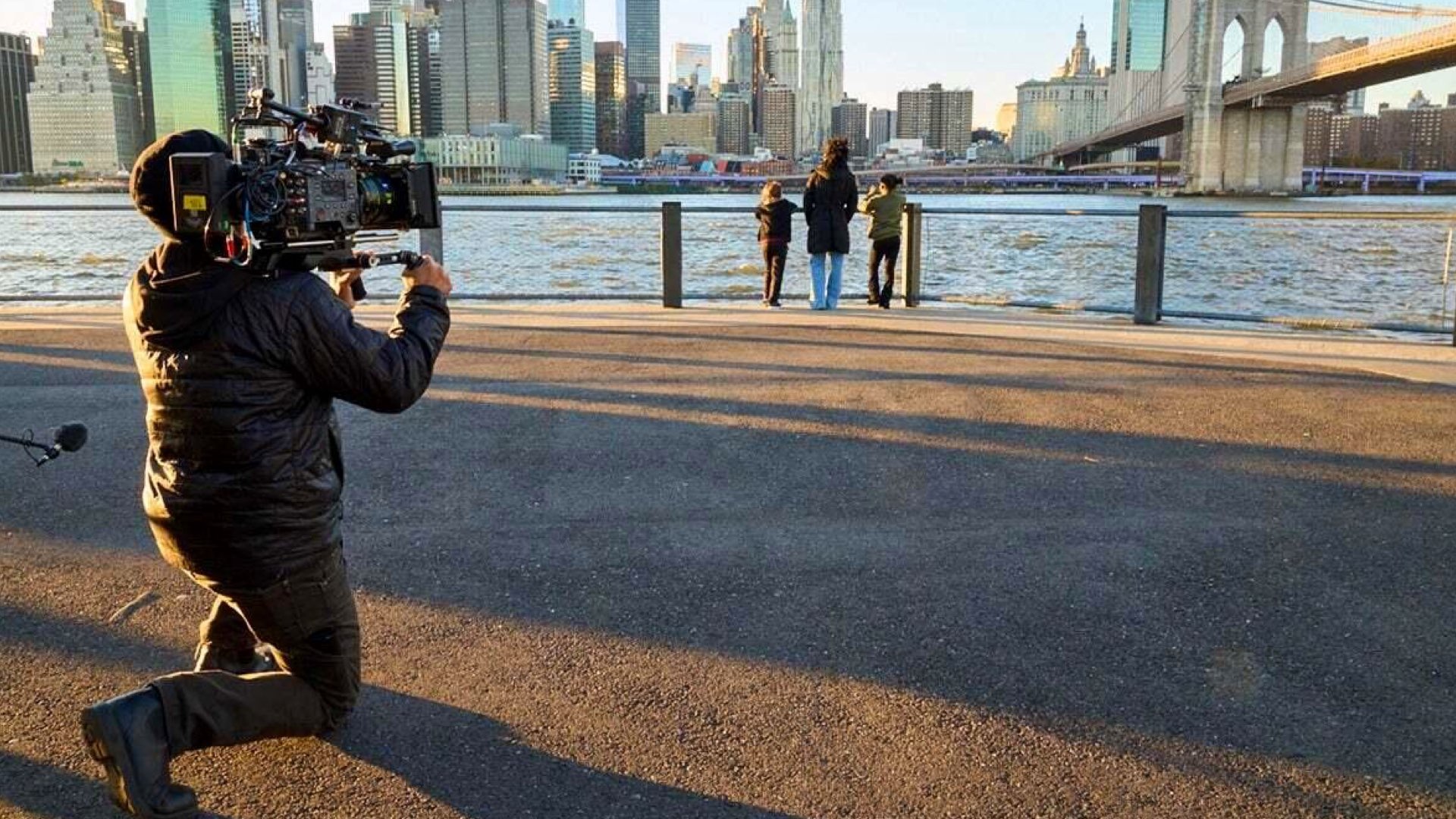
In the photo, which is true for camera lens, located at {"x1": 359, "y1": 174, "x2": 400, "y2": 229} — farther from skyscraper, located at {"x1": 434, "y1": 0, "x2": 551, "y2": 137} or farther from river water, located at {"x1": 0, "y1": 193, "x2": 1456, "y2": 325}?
skyscraper, located at {"x1": 434, "y1": 0, "x2": 551, "y2": 137}

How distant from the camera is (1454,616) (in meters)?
Answer: 3.92

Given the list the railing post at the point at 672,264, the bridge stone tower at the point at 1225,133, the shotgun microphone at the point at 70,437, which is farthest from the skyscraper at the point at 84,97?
the bridge stone tower at the point at 1225,133

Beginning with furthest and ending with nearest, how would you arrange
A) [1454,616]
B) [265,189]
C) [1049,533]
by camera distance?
[1049,533] < [1454,616] < [265,189]

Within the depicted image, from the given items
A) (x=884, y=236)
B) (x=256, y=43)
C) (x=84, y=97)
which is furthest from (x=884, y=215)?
(x=84, y=97)

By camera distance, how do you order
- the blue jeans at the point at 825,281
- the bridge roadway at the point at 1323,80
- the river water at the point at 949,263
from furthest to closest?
1. the bridge roadway at the point at 1323,80
2. the river water at the point at 949,263
3. the blue jeans at the point at 825,281

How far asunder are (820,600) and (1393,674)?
1673mm

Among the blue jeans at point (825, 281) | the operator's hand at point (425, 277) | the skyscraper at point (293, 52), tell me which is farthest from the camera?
the blue jeans at point (825, 281)

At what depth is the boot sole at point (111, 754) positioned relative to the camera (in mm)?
2553

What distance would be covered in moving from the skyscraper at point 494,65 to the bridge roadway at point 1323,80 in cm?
3548

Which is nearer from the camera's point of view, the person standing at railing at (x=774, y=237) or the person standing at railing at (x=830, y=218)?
the person standing at railing at (x=830, y=218)

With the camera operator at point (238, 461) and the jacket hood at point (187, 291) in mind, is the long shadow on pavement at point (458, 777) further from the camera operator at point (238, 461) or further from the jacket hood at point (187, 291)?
the jacket hood at point (187, 291)

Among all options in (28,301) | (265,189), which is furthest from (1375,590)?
(28,301)

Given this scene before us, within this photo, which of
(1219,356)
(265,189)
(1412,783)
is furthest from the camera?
(1219,356)

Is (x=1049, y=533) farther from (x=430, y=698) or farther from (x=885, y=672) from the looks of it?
(x=430, y=698)
